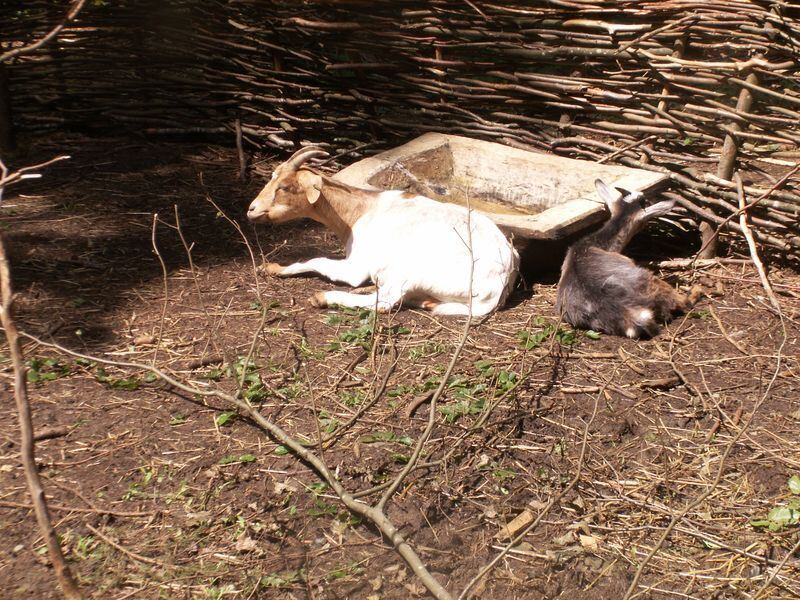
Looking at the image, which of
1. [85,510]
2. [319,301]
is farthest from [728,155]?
[85,510]

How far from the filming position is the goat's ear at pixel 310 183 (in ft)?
16.6

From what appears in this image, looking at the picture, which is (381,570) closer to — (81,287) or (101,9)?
(81,287)

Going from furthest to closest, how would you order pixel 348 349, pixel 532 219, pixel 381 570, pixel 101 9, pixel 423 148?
pixel 101 9
pixel 423 148
pixel 532 219
pixel 348 349
pixel 381 570

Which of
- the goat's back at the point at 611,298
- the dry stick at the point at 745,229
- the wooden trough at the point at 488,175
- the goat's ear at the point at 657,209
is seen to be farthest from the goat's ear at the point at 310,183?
the dry stick at the point at 745,229

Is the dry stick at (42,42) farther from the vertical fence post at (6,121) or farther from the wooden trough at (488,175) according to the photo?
the vertical fence post at (6,121)

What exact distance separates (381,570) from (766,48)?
13.0 ft

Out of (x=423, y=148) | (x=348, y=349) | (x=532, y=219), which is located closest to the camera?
(x=348, y=349)

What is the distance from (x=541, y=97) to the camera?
5891 mm

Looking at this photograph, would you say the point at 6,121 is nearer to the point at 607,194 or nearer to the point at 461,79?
the point at 461,79

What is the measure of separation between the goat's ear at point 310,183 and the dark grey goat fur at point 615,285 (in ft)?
5.44

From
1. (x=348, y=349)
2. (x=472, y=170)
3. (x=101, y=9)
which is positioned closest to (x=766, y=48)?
(x=472, y=170)

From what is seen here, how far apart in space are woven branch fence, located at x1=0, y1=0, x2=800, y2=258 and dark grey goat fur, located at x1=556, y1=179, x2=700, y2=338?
0.79 m

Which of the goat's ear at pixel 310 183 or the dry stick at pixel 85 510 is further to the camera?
the goat's ear at pixel 310 183

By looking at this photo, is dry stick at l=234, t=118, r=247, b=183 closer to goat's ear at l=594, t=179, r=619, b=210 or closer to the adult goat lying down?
the adult goat lying down
